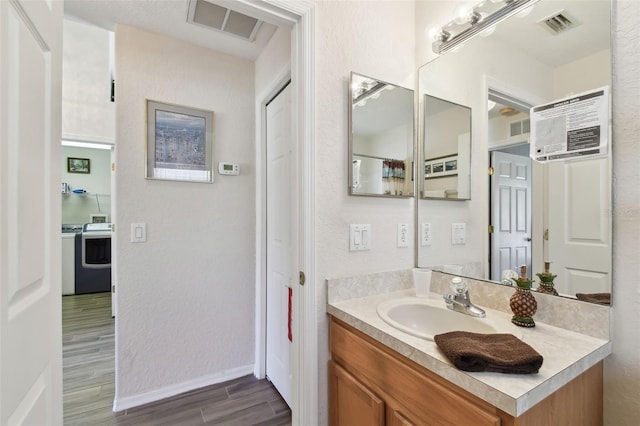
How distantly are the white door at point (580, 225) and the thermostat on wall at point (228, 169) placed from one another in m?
1.90

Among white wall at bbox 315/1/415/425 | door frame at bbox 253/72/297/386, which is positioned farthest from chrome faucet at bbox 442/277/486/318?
door frame at bbox 253/72/297/386

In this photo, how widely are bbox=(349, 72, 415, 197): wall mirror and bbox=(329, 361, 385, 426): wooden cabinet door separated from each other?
78 cm

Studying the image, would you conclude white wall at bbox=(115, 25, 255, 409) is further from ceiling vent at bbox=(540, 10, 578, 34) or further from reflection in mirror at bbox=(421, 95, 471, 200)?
ceiling vent at bbox=(540, 10, 578, 34)

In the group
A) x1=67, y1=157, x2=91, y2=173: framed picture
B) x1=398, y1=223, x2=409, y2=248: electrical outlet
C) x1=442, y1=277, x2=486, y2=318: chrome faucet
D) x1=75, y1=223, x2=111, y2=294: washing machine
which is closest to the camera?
x1=442, y1=277, x2=486, y2=318: chrome faucet

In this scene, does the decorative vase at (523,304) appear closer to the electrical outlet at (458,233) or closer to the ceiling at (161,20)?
the electrical outlet at (458,233)

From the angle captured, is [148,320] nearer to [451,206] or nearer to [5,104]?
[5,104]

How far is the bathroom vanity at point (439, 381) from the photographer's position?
67cm

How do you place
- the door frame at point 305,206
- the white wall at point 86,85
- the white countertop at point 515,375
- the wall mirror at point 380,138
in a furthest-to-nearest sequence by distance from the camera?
the white wall at point 86,85 < the wall mirror at point 380,138 < the door frame at point 305,206 < the white countertop at point 515,375

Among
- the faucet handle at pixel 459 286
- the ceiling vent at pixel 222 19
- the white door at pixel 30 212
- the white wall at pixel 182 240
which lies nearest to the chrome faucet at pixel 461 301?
the faucet handle at pixel 459 286

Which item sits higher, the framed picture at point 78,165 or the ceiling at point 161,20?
the ceiling at point 161,20

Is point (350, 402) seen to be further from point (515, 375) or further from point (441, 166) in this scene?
point (441, 166)

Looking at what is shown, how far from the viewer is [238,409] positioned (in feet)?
6.03

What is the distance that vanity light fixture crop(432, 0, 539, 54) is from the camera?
1.15m


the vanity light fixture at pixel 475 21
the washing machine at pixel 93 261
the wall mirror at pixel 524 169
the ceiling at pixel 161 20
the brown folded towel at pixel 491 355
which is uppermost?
the ceiling at pixel 161 20
